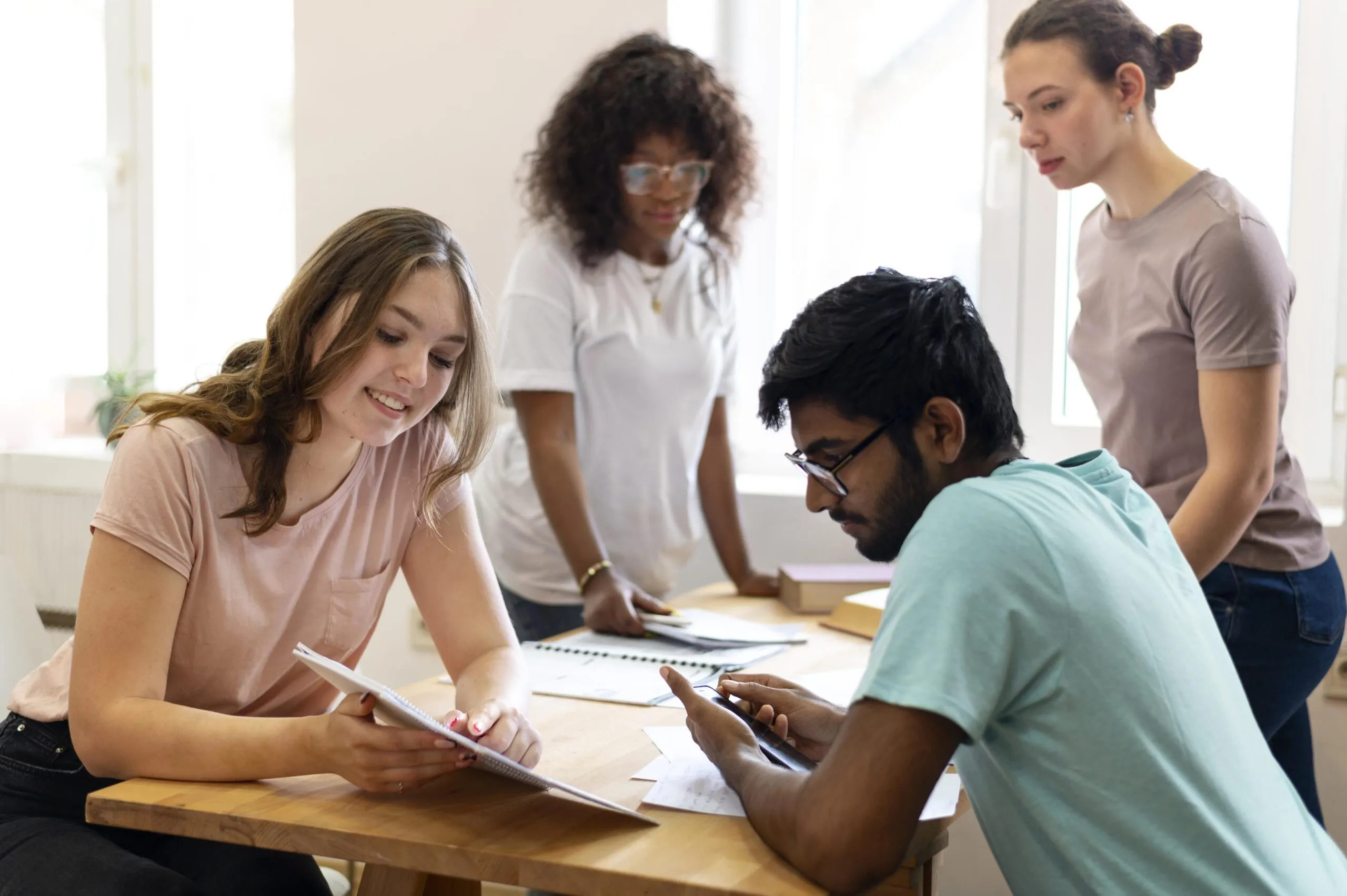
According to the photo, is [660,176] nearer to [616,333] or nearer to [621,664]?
[616,333]

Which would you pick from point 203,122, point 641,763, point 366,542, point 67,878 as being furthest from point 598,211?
point 203,122

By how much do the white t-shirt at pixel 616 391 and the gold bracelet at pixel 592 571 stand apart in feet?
0.45

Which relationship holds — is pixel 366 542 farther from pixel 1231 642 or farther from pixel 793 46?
pixel 793 46

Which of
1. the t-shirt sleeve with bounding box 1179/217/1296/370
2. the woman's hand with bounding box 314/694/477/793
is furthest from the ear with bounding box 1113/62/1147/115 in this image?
the woman's hand with bounding box 314/694/477/793

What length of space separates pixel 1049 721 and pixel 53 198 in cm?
339

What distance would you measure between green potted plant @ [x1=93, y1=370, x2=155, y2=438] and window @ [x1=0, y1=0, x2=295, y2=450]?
0.20ft

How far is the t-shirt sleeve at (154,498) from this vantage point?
1.32 metres

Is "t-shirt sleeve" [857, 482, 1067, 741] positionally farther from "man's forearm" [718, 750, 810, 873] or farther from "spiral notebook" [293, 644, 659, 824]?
"spiral notebook" [293, 644, 659, 824]

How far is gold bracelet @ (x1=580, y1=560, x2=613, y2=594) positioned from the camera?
212 centimetres

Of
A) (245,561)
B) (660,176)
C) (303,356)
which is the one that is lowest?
(245,561)

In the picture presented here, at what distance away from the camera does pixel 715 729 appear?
4.29 feet

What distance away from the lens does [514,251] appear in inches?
114

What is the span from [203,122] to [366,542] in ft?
8.00

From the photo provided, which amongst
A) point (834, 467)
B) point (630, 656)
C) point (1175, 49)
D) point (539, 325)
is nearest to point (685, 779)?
point (834, 467)
